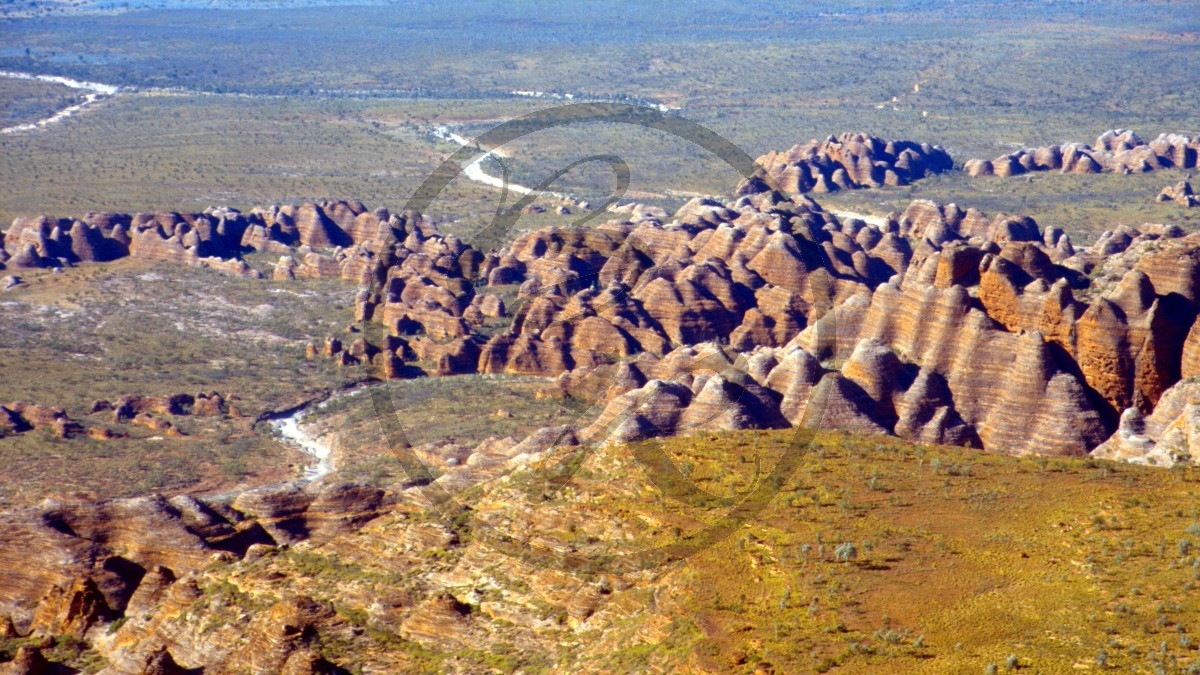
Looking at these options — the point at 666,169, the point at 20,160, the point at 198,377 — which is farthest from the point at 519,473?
the point at 20,160

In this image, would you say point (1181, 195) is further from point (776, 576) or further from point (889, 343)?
point (776, 576)

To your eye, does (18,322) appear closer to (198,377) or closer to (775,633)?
(198,377)

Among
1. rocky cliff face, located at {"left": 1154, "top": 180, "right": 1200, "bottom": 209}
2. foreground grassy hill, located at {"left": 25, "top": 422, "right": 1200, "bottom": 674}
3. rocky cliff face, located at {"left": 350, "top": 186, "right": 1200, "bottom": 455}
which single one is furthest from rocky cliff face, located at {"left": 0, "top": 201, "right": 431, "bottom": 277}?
rocky cliff face, located at {"left": 1154, "top": 180, "right": 1200, "bottom": 209}

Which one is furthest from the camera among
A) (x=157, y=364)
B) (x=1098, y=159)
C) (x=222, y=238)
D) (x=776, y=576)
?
(x=1098, y=159)

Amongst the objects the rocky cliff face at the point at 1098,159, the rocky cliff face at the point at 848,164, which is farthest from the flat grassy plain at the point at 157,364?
the rocky cliff face at the point at 1098,159

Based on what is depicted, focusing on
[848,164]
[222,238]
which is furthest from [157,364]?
[848,164]

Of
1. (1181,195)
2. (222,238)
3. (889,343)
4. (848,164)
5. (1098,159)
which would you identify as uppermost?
(889,343)
